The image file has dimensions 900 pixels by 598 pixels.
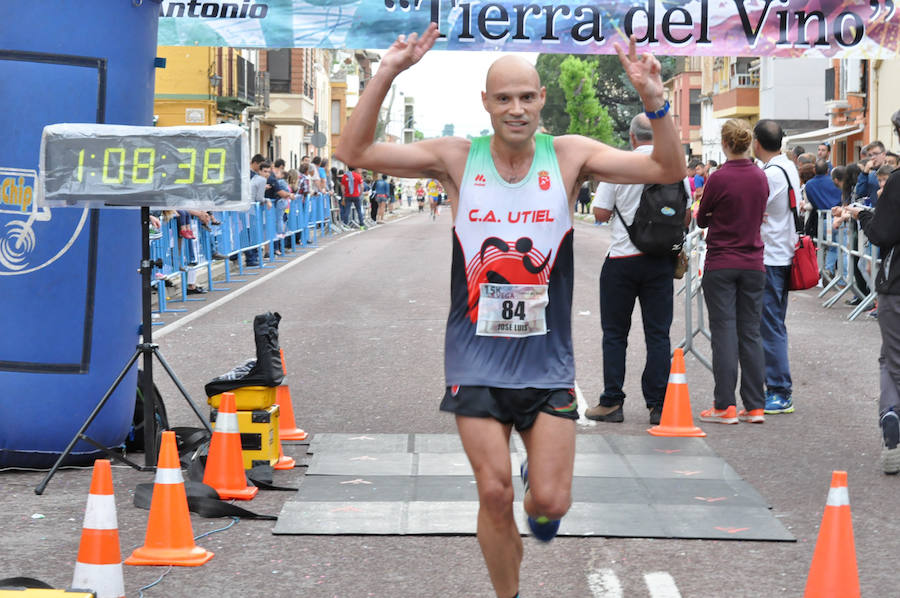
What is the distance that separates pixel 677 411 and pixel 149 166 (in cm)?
372

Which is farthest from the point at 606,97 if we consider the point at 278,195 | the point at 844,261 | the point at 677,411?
the point at 677,411

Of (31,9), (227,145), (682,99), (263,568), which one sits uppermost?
(682,99)

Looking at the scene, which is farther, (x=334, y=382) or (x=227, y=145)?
(x=334, y=382)

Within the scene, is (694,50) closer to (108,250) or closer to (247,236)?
(108,250)

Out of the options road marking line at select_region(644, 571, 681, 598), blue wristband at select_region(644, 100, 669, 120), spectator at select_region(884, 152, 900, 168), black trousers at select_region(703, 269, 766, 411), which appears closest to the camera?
blue wristband at select_region(644, 100, 669, 120)

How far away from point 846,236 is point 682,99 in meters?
83.2

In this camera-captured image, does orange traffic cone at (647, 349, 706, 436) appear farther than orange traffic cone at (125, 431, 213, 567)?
Yes

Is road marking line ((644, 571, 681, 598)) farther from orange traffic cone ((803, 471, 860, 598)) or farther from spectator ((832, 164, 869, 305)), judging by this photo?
spectator ((832, 164, 869, 305))

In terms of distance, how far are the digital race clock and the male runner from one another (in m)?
2.52

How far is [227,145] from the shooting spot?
7.12 m

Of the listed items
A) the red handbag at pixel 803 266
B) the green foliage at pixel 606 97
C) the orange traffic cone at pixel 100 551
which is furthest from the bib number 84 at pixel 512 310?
the green foliage at pixel 606 97

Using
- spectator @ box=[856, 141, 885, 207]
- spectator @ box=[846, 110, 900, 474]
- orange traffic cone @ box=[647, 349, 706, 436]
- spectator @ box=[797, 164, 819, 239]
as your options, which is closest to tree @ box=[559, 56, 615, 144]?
spectator @ box=[797, 164, 819, 239]

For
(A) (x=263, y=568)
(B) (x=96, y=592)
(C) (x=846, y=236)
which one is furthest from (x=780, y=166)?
(C) (x=846, y=236)

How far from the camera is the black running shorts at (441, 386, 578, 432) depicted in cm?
458
